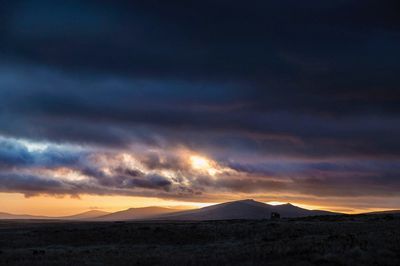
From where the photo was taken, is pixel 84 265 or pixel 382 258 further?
pixel 84 265

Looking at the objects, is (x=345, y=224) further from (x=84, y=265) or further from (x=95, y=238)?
(x=84, y=265)

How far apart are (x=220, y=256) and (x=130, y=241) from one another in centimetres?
2517

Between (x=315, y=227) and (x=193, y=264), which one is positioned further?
(x=315, y=227)

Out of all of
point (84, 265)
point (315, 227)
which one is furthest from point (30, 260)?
point (315, 227)

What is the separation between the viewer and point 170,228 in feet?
220

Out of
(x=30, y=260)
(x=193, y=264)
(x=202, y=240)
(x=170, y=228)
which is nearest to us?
(x=193, y=264)

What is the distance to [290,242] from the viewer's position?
134 ft

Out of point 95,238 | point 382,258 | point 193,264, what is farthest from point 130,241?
point 382,258

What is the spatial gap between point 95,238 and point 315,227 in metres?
27.0

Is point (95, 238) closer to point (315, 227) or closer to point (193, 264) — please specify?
point (315, 227)

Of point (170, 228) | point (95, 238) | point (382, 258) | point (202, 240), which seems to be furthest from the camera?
point (170, 228)

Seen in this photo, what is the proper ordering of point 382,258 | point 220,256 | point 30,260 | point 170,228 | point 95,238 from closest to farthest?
point 382,258 → point 220,256 → point 30,260 → point 95,238 → point 170,228

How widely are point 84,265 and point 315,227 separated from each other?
31976 mm

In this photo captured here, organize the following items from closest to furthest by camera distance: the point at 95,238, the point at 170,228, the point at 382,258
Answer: the point at 382,258 < the point at 95,238 < the point at 170,228
